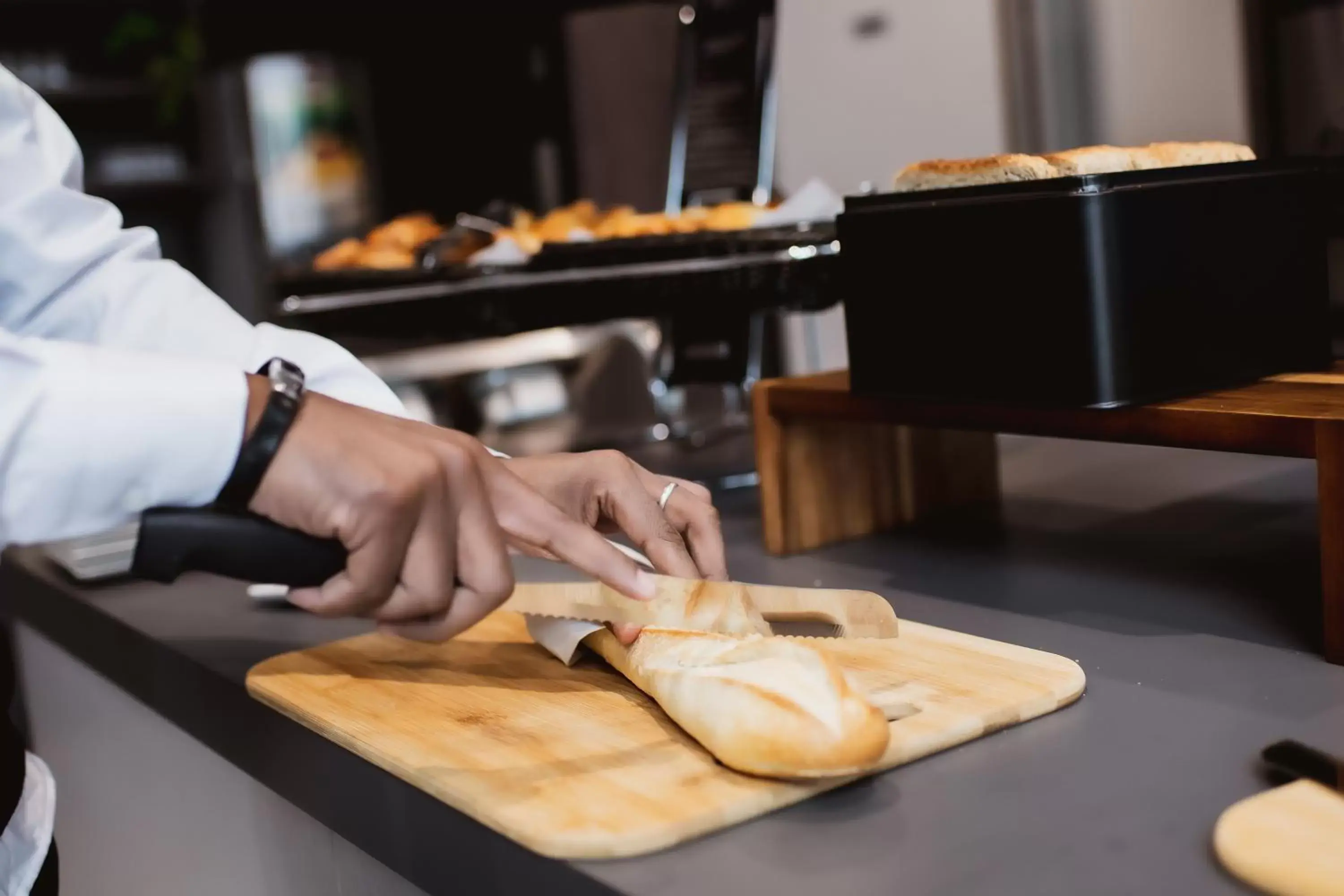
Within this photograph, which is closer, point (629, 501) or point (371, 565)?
point (371, 565)

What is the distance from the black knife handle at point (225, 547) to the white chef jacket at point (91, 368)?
33mm

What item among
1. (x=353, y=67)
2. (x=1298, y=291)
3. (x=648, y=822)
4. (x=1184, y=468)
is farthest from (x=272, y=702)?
(x=353, y=67)

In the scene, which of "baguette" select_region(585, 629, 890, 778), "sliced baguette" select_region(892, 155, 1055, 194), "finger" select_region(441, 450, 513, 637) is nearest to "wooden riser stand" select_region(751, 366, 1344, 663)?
"sliced baguette" select_region(892, 155, 1055, 194)

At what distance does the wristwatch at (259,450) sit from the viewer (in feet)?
2.00

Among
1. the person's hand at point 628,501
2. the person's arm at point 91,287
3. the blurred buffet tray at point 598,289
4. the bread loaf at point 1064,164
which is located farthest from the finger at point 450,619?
the blurred buffet tray at point 598,289

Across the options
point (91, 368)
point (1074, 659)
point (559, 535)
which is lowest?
point (1074, 659)

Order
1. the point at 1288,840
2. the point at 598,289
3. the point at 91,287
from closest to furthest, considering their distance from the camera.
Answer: the point at 1288,840 → the point at 91,287 → the point at 598,289

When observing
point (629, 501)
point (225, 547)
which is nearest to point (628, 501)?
point (629, 501)

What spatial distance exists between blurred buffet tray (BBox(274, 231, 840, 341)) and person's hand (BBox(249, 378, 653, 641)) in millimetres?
591

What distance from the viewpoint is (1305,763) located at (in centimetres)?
54

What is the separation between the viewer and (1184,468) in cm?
121

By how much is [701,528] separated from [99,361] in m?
0.36

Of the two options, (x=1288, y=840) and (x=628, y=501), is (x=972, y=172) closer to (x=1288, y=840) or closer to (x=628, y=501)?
Answer: (x=628, y=501)

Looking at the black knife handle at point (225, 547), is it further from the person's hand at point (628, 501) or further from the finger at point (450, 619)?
the person's hand at point (628, 501)
